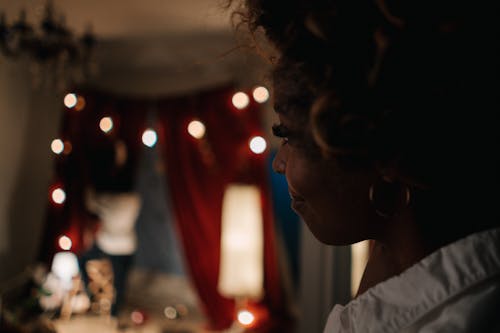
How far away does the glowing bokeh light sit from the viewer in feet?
12.1

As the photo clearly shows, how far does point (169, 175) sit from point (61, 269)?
1.16 metres

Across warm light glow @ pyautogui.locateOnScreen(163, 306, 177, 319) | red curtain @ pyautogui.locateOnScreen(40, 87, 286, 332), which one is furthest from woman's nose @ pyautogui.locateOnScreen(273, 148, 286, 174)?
warm light glow @ pyautogui.locateOnScreen(163, 306, 177, 319)

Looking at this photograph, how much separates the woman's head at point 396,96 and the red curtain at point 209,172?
2830 millimetres

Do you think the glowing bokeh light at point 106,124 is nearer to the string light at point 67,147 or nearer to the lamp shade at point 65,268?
the string light at point 67,147

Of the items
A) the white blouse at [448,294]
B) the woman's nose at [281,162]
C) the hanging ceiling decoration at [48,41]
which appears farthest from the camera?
the hanging ceiling decoration at [48,41]

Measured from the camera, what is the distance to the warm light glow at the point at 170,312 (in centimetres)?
374

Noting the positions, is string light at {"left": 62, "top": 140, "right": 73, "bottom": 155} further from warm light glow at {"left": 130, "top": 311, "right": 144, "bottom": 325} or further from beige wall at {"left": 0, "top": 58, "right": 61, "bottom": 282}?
warm light glow at {"left": 130, "top": 311, "right": 144, "bottom": 325}

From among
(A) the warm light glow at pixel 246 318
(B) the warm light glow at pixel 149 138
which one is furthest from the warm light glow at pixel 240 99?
(A) the warm light glow at pixel 246 318

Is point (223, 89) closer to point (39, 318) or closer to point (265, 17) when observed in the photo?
point (39, 318)

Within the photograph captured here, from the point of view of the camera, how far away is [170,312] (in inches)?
148

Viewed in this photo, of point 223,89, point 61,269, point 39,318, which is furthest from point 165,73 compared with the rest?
point 39,318

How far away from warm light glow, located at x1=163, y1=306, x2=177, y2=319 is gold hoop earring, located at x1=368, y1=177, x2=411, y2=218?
3563 millimetres

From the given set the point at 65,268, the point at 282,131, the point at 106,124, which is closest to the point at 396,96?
the point at 282,131

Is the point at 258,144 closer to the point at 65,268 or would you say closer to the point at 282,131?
the point at 65,268
